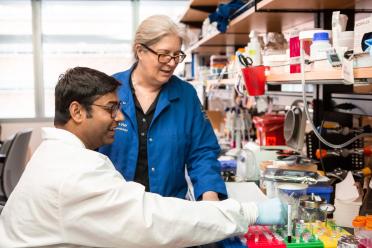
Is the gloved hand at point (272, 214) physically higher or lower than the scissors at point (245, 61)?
lower

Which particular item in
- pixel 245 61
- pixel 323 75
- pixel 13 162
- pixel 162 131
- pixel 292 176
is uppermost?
pixel 245 61

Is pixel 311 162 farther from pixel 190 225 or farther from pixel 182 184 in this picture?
pixel 190 225

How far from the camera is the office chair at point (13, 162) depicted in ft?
12.0

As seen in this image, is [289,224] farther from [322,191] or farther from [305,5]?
[305,5]

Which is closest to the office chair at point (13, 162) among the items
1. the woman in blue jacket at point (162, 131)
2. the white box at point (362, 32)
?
the woman in blue jacket at point (162, 131)

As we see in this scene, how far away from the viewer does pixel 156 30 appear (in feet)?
5.92

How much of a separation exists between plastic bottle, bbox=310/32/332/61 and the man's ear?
0.79 meters

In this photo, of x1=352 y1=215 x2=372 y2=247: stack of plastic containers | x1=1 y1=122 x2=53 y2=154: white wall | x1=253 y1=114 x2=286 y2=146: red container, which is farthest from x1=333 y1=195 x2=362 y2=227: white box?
x1=1 y1=122 x2=53 y2=154: white wall

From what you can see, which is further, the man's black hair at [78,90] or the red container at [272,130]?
the red container at [272,130]

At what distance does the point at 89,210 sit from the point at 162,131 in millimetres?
804

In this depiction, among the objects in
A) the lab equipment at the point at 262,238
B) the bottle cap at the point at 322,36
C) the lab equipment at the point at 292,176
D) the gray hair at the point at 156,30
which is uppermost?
Answer: the gray hair at the point at 156,30

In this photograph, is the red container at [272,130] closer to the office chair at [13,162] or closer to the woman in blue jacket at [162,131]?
the woman in blue jacket at [162,131]

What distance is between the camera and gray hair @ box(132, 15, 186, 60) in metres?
1.80

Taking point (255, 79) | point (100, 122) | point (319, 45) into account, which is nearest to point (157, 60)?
point (255, 79)
